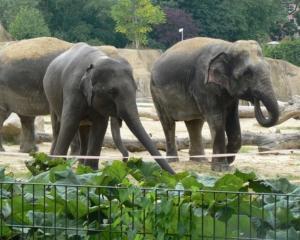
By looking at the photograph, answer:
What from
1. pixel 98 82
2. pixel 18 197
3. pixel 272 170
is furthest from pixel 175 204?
pixel 272 170

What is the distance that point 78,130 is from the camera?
677 inches

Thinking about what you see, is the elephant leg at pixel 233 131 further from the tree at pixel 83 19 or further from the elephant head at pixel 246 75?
the tree at pixel 83 19

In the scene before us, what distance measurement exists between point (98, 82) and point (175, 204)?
7.35m

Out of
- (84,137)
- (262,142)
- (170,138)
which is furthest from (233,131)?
(262,142)

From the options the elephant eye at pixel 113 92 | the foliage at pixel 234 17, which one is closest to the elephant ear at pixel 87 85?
the elephant eye at pixel 113 92

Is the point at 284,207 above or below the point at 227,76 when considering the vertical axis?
above

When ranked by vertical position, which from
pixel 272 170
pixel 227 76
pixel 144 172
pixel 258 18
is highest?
pixel 144 172

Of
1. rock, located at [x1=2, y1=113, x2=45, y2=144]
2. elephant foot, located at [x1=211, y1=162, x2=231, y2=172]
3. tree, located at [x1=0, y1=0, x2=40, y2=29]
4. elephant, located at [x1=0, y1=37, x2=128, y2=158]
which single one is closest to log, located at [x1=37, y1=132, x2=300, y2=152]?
elephant, located at [x1=0, y1=37, x2=128, y2=158]

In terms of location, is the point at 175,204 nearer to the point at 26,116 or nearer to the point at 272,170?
the point at 272,170

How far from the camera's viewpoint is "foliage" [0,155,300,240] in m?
8.34

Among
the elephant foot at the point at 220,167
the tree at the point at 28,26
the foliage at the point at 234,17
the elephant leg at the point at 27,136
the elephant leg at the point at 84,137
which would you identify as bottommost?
the foliage at the point at 234,17

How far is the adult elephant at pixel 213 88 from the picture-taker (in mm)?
17469

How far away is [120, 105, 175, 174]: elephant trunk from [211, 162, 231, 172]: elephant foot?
285cm

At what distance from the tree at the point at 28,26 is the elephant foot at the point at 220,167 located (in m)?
46.6
